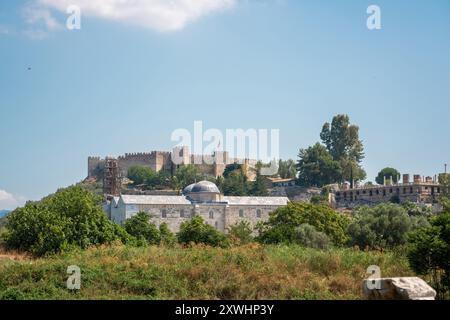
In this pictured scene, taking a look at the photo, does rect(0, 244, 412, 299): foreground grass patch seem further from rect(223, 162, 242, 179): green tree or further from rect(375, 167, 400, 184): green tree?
rect(223, 162, 242, 179): green tree

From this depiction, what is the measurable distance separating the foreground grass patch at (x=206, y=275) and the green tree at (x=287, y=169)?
71.8 metres

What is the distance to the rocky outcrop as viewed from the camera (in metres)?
11.6

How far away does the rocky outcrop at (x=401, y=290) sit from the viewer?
457 inches

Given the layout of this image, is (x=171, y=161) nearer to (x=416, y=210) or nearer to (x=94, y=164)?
(x=94, y=164)

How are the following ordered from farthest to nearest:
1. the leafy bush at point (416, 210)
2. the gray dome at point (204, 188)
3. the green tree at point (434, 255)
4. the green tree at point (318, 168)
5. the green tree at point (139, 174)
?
the green tree at point (139, 174), the green tree at point (318, 168), the gray dome at point (204, 188), the leafy bush at point (416, 210), the green tree at point (434, 255)

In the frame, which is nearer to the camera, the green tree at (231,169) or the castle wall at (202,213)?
the castle wall at (202,213)

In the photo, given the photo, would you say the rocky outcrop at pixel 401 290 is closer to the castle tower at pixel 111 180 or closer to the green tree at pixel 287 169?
the castle tower at pixel 111 180

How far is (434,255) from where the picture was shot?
47.5 ft

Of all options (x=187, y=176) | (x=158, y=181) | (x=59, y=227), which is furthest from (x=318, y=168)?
(x=59, y=227)

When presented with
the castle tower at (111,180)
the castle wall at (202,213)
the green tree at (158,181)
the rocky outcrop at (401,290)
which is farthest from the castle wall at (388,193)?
the rocky outcrop at (401,290)

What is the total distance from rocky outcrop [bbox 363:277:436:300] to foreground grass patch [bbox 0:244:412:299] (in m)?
1.95
